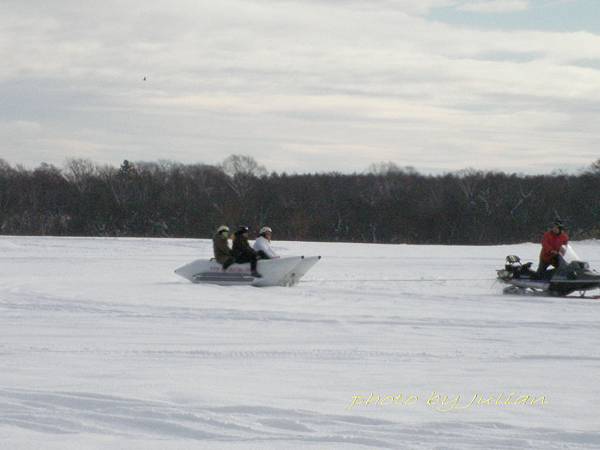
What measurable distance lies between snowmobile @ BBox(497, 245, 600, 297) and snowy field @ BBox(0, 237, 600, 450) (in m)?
0.44

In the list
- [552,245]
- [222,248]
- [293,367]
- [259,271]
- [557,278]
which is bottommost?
[293,367]

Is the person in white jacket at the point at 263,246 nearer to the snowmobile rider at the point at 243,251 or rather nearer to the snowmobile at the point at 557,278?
the snowmobile rider at the point at 243,251

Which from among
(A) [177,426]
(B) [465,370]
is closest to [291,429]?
(A) [177,426]

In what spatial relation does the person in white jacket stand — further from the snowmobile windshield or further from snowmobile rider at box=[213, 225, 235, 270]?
the snowmobile windshield

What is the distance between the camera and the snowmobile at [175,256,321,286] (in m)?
15.9

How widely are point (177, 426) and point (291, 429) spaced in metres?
0.61

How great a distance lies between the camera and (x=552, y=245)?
1552cm

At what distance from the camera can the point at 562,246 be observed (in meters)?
15.5

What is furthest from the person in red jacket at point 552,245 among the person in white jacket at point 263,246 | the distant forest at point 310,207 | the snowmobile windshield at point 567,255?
the distant forest at point 310,207

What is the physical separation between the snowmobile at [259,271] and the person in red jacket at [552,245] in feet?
10.8

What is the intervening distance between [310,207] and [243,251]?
2118 inches

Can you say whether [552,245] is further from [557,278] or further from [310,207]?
[310,207]

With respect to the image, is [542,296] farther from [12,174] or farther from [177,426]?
[12,174]

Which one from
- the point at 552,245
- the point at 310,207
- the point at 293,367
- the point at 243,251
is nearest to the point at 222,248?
the point at 243,251
